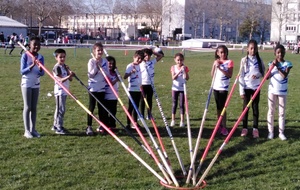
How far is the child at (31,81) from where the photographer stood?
742cm

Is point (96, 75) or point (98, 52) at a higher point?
point (98, 52)

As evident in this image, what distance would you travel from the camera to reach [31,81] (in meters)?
7.54

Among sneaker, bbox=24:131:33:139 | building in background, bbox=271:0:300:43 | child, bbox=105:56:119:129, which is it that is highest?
building in background, bbox=271:0:300:43

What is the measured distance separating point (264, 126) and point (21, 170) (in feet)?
17.9

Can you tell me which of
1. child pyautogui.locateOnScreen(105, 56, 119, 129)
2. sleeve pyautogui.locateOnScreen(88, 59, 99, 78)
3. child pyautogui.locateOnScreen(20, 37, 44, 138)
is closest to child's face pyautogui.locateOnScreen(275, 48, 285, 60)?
child pyautogui.locateOnScreen(105, 56, 119, 129)

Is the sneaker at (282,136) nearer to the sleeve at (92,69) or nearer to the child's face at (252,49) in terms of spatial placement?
the child's face at (252,49)

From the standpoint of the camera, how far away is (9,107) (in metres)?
10.7

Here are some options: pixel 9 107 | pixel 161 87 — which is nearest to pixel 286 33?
pixel 161 87

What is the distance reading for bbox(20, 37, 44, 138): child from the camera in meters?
7.42

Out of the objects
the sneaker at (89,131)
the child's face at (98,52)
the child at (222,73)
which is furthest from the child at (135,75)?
the child at (222,73)

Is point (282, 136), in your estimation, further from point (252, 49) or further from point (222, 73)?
point (252, 49)

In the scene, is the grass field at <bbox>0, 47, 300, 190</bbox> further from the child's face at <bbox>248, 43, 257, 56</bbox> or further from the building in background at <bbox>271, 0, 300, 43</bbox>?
the building in background at <bbox>271, 0, 300, 43</bbox>

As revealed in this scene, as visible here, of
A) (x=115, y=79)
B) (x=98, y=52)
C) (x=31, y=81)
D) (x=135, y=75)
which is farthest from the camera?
(x=135, y=75)

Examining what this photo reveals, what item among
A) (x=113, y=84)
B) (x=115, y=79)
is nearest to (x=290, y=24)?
(x=115, y=79)
